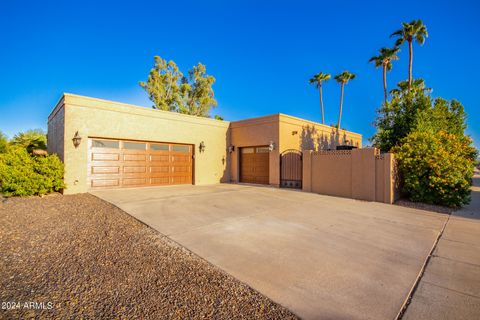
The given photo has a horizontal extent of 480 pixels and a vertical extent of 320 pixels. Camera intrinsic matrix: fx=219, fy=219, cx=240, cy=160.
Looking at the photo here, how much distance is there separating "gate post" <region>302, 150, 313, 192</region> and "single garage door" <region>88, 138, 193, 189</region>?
252 inches

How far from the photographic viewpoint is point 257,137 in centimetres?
1291

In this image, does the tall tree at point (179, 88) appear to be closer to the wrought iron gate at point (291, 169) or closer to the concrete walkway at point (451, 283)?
the wrought iron gate at point (291, 169)

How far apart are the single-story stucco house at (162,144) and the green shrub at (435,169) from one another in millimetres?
5581

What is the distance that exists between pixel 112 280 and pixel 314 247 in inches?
116

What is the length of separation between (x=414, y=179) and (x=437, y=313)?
23.9 ft

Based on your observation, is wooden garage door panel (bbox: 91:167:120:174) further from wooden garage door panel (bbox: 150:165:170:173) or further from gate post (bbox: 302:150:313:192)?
gate post (bbox: 302:150:313:192)

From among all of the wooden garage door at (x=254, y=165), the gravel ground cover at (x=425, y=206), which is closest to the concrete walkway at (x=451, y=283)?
the gravel ground cover at (x=425, y=206)

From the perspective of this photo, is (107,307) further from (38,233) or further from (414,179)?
(414,179)

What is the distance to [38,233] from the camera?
4.20 m

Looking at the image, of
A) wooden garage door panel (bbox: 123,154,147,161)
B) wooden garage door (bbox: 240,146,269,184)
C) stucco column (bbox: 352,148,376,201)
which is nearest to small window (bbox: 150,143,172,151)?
wooden garage door panel (bbox: 123,154,147,161)

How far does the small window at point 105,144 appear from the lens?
9784mm

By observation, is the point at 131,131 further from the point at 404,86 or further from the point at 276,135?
the point at 404,86

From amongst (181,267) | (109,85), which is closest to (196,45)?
(109,85)

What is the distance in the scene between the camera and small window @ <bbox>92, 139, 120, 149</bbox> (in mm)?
9784
